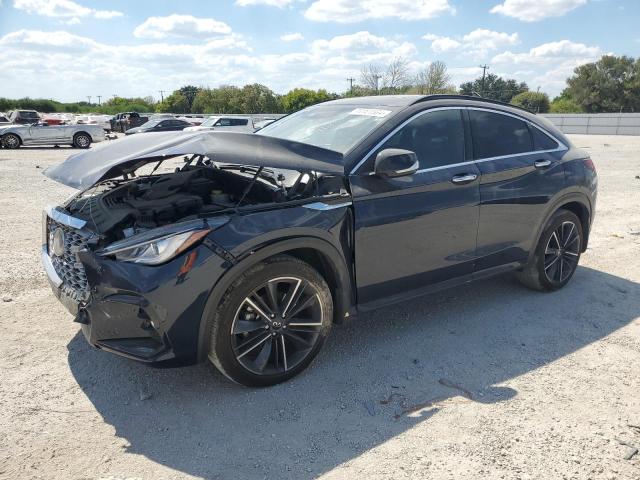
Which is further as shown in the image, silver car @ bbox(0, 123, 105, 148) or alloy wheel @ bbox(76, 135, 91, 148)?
alloy wheel @ bbox(76, 135, 91, 148)

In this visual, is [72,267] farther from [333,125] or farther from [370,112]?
[370,112]

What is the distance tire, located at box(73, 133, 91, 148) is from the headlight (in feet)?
75.0

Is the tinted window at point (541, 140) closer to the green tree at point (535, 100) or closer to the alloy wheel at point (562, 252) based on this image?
the alloy wheel at point (562, 252)

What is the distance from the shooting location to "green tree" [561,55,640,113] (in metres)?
59.4

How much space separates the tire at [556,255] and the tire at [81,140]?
895 inches

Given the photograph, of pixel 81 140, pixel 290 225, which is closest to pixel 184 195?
pixel 290 225

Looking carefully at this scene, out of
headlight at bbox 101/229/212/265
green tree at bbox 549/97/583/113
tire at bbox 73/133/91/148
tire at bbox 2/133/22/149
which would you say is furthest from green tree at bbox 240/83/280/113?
headlight at bbox 101/229/212/265

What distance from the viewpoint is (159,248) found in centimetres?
297

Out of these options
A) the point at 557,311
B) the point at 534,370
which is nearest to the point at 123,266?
the point at 534,370

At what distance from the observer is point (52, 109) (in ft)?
260

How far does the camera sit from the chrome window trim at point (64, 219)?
3430mm

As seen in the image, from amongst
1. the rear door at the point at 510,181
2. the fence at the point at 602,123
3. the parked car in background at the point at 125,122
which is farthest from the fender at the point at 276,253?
the fence at the point at 602,123

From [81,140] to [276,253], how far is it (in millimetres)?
23395

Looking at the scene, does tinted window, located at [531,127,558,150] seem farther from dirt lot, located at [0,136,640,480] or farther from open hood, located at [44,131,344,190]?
open hood, located at [44,131,344,190]
